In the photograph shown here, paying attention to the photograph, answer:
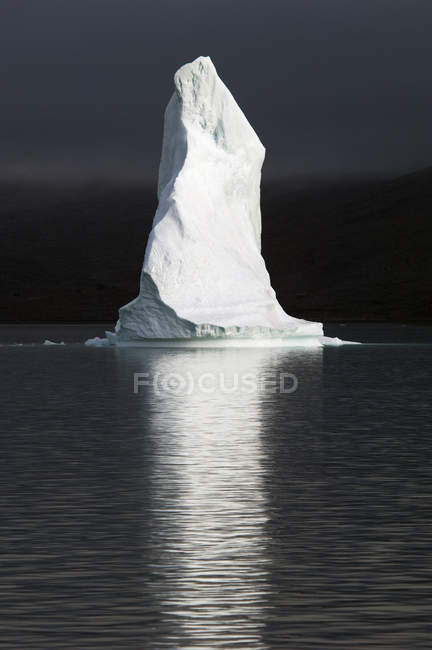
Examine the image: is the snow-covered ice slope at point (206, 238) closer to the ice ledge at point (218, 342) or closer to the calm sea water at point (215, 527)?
the ice ledge at point (218, 342)

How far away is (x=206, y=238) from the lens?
5825 cm

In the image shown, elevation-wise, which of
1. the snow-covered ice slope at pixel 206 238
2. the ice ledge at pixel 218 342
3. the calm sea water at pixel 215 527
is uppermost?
the snow-covered ice slope at pixel 206 238

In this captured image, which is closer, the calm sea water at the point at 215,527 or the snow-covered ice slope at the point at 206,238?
the calm sea water at the point at 215,527

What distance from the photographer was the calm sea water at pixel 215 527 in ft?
31.1

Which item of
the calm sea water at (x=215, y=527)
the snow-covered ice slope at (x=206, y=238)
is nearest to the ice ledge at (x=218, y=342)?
the snow-covered ice slope at (x=206, y=238)

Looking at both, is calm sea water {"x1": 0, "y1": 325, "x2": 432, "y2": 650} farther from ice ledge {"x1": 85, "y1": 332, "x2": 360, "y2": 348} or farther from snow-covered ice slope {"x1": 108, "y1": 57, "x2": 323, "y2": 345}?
ice ledge {"x1": 85, "y1": 332, "x2": 360, "y2": 348}

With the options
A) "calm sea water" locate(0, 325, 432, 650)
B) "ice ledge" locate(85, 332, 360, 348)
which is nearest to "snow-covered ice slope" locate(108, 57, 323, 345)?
"ice ledge" locate(85, 332, 360, 348)

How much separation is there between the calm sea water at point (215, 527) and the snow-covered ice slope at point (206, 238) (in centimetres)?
2523

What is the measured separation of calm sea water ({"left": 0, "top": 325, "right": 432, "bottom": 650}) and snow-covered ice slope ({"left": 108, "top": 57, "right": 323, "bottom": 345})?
82.8ft

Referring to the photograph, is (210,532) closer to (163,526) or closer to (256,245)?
(163,526)

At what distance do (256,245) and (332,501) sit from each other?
4676 cm

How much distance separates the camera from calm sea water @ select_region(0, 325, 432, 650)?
9484 millimetres

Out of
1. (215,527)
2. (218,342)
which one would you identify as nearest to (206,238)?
(218,342)

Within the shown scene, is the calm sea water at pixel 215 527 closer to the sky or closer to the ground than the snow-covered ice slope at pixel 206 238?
closer to the ground
